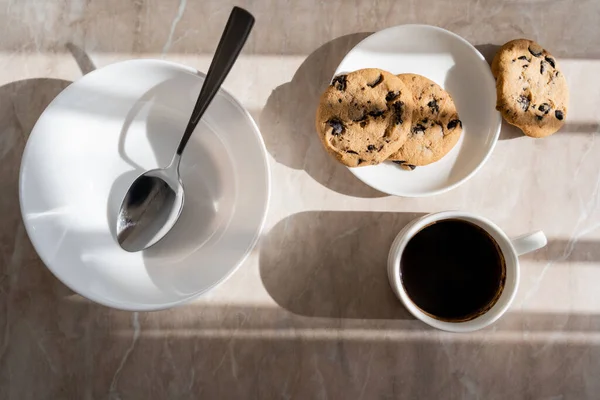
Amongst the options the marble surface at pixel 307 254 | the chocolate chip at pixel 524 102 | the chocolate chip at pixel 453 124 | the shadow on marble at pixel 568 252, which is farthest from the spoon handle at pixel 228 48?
the shadow on marble at pixel 568 252

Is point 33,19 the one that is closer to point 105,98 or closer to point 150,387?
point 105,98

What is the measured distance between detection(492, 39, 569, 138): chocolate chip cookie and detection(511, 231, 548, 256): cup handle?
20 cm

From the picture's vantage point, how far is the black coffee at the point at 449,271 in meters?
0.84

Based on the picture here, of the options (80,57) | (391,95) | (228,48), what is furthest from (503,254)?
(80,57)

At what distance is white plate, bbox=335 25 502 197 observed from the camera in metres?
0.87

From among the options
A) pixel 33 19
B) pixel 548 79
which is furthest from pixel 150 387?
pixel 548 79

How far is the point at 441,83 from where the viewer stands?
90 centimetres

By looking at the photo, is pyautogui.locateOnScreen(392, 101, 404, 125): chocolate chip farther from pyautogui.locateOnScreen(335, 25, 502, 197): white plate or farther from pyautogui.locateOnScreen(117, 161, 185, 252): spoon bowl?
pyautogui.locateOnScreen(117, 161, 185, 252): spoon bowl

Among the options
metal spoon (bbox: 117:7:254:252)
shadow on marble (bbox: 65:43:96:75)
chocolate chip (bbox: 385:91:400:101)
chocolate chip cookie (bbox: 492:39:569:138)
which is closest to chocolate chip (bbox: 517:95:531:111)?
chocolate chip cookie (bbox: 492:39:569:138)

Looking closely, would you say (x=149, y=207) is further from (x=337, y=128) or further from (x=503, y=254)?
(x=503, y=254)

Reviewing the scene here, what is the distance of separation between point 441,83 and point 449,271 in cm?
31

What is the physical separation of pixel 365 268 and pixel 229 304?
0.24m

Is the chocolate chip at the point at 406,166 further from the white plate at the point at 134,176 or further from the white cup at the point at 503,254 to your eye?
the white plate at the point at 134,176

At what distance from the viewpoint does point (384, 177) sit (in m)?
0.87
